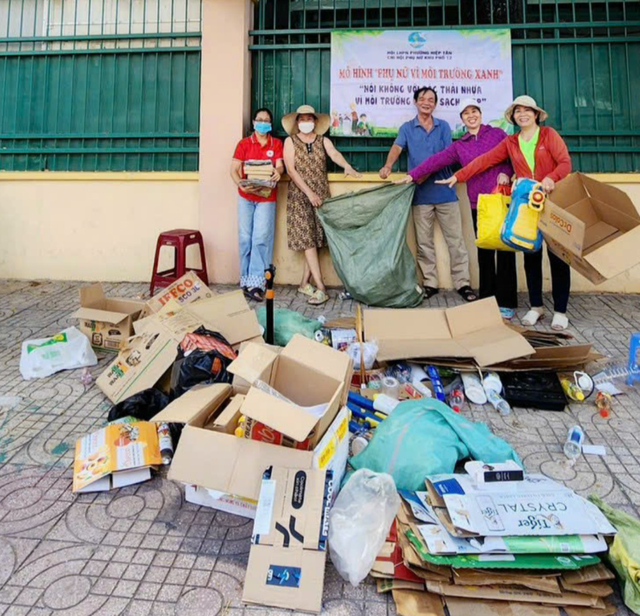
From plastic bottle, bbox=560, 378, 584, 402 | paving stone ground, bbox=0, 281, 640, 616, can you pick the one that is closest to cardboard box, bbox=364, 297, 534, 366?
plastic bottle, bbox=560, 378, 584, 402

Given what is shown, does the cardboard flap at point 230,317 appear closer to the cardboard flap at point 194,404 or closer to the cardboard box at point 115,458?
the cardboard flap at point 194,404

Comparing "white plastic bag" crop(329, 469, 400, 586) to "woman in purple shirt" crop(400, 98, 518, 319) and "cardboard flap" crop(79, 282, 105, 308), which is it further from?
"woman in purple shirt" crop(400, 98, 518, 319)

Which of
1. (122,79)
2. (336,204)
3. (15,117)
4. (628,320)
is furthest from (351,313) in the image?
(15,117)

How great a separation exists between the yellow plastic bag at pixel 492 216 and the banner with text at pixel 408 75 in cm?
163

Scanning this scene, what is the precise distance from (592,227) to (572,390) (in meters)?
1.38

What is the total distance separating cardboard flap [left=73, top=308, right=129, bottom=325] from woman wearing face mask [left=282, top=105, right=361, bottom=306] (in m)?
1.94

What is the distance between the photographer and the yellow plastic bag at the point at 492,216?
172 inches

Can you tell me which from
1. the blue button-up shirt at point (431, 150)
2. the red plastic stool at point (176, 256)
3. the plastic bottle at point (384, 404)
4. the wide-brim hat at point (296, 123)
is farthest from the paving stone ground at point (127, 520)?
the wide-brim hat at point (296, 123)

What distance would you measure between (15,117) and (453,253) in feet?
17.0

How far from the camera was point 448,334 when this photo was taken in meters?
3.93

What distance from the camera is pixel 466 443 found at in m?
2.58

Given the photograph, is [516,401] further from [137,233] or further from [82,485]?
[137,233]

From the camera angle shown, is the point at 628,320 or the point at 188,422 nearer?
the point at 188,422

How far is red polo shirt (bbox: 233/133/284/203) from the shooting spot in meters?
5.63
